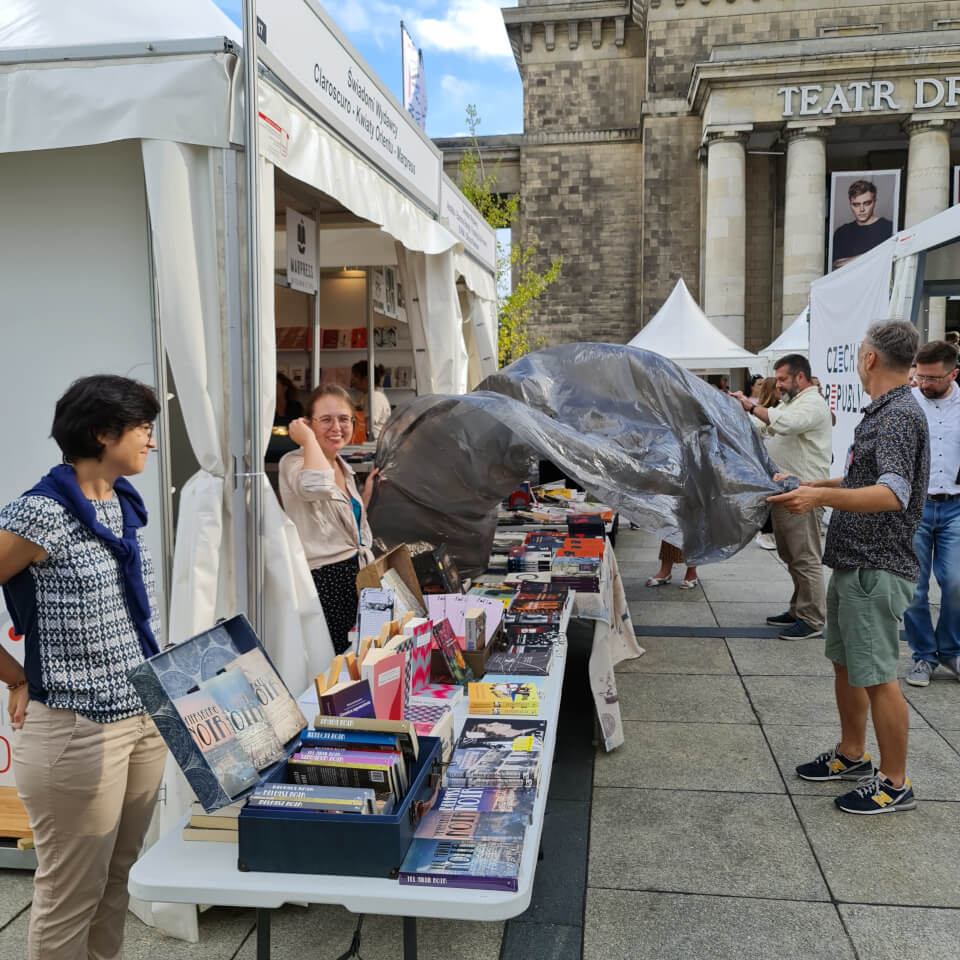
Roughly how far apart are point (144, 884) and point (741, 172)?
25388 millimetres

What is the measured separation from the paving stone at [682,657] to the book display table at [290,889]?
150 inches

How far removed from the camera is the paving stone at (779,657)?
5.52m

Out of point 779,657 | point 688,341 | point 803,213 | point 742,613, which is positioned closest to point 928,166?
point 803,213

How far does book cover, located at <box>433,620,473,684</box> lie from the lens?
9.45ft

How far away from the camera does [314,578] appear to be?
12.1 ft

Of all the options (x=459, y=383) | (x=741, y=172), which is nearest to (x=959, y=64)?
(x=741, y=172)

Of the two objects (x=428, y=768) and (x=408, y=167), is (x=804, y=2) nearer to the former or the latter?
(x=408, y=167)

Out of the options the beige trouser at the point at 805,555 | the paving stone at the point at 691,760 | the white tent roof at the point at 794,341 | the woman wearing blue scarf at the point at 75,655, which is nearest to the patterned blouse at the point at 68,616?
the woman wearing blue scarf at the point at 75,655

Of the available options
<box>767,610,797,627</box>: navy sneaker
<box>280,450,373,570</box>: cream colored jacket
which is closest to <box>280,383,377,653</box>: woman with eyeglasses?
<box>280,450,373,570</box>: cream colored jacket

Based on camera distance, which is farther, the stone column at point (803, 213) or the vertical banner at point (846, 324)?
the stone column at point (803, 213)

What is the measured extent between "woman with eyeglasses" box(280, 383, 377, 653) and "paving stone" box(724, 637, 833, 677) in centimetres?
302

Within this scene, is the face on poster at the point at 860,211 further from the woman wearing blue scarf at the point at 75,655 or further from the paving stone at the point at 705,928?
the woman wearing blue scarf at the point at 75,655

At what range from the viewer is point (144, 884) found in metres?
1.85

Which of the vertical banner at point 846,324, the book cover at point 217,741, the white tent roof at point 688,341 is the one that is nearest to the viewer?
the book cover at point 217,741
